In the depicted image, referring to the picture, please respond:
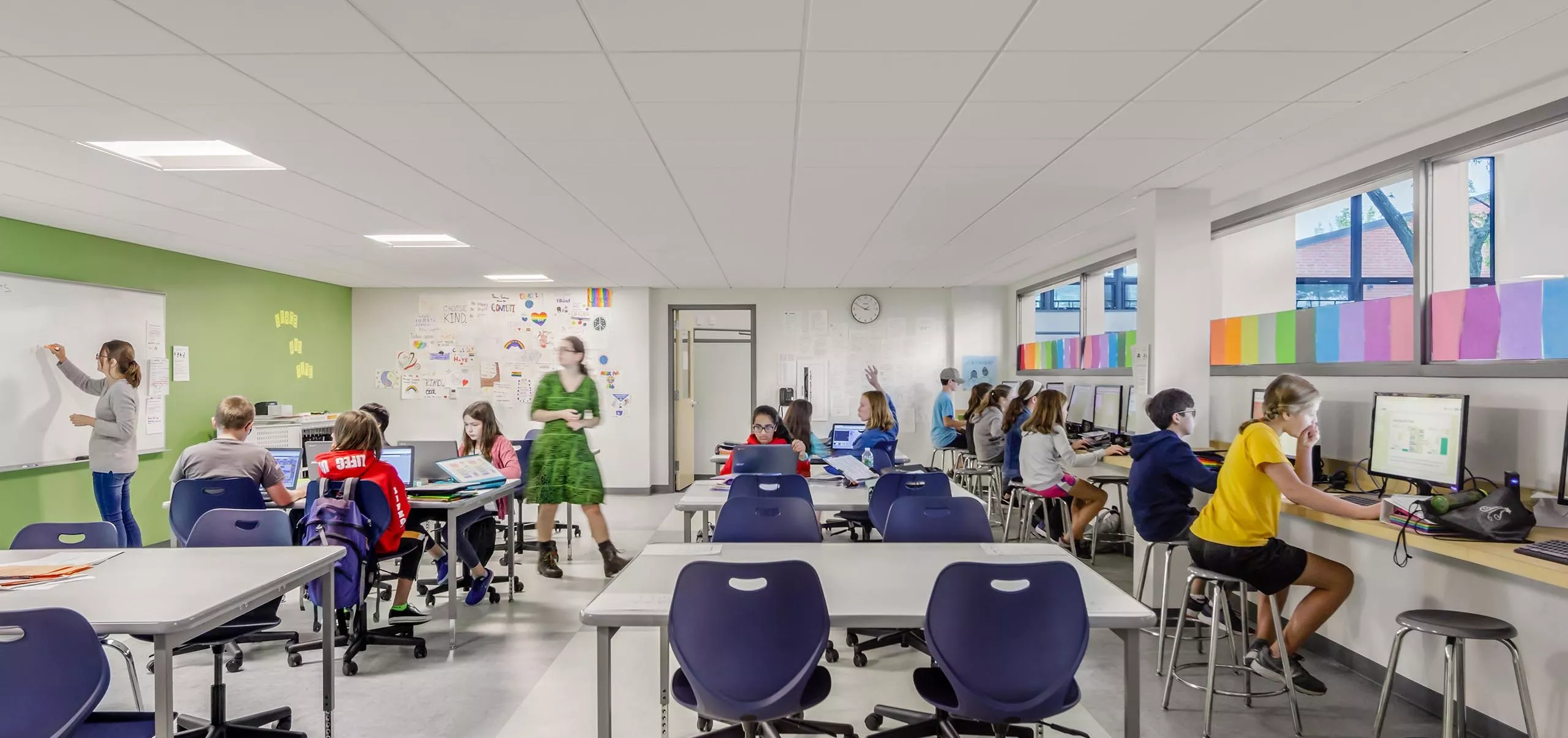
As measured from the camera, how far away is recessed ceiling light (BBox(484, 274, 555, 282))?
809 centimetres

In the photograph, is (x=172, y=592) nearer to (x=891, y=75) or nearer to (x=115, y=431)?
(x=891, y=75)

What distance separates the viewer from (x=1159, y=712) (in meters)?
3.25

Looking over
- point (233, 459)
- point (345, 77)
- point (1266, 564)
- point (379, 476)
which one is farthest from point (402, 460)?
point (1266, 564)

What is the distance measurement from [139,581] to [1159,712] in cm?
378

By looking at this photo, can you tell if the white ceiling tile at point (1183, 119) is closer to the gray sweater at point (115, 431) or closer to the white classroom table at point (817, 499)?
the white classroom table at point (817, 499)

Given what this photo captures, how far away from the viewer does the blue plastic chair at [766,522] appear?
10.8 feet

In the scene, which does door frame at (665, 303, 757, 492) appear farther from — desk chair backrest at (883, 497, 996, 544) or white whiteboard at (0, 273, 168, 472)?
desk chair backrest at (883, 497, 996, 544)

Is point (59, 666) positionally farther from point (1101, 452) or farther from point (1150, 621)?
point (1101, 452)

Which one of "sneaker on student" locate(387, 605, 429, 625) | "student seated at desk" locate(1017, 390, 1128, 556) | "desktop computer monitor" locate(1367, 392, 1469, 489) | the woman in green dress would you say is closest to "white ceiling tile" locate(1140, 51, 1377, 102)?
"desktop computer monitor" locate(1367, 392, 1469, 489)

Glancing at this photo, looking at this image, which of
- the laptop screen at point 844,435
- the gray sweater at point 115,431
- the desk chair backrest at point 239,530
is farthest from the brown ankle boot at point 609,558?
the gray sweater at point 115,431

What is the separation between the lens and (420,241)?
604cm

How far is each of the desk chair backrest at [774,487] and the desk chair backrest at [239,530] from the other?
1971 mm

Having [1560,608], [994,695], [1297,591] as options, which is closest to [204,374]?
[994,695]

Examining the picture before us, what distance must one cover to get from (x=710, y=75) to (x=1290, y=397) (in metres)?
2.66
